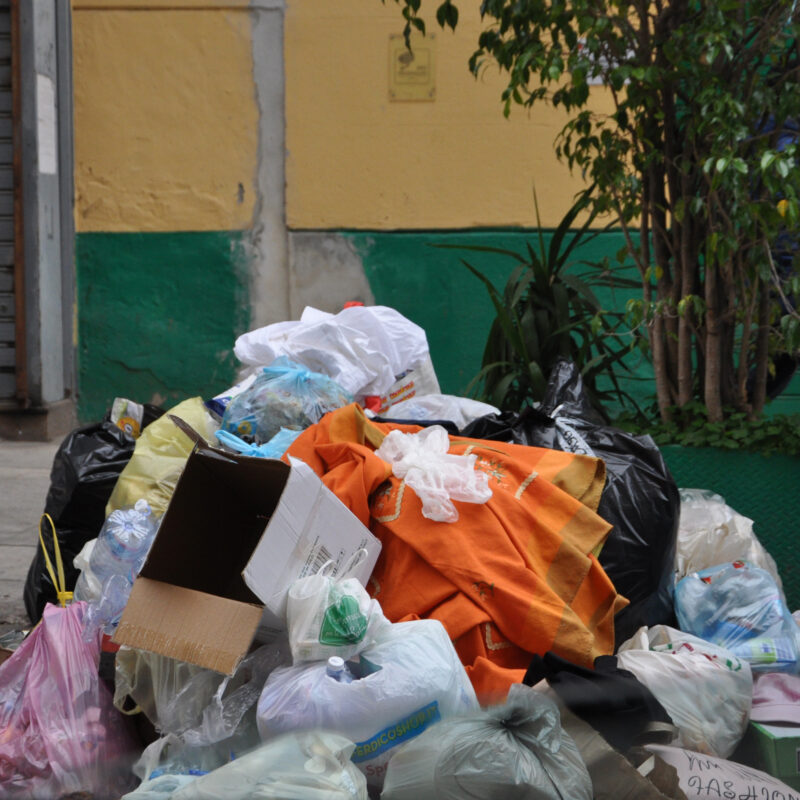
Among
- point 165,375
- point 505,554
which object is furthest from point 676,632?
point 165,375

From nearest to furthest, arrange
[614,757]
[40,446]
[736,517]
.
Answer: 1. [614,757]
2. [736,517]
3. [40,446]

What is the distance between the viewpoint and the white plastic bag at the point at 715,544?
10.4 feet

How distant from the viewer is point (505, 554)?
253 centimetres

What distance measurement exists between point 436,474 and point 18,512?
283 centimetres

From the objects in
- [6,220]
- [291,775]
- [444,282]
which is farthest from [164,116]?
[291,775]

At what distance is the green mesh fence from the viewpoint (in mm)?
3547

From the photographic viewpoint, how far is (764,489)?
3570mm

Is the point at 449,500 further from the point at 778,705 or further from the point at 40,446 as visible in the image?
the point at 40,446

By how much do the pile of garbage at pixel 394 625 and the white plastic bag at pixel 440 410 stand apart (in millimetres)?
270

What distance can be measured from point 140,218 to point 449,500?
14.5ft

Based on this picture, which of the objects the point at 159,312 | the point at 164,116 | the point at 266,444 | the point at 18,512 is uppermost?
the point at 164,116

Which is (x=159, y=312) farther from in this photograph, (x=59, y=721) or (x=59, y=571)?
(x=59, y=721)

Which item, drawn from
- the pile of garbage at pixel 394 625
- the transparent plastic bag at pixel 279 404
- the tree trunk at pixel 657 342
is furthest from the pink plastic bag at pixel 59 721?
the tree trunk at pixel 657 342

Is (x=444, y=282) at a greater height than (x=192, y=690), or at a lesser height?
greater
